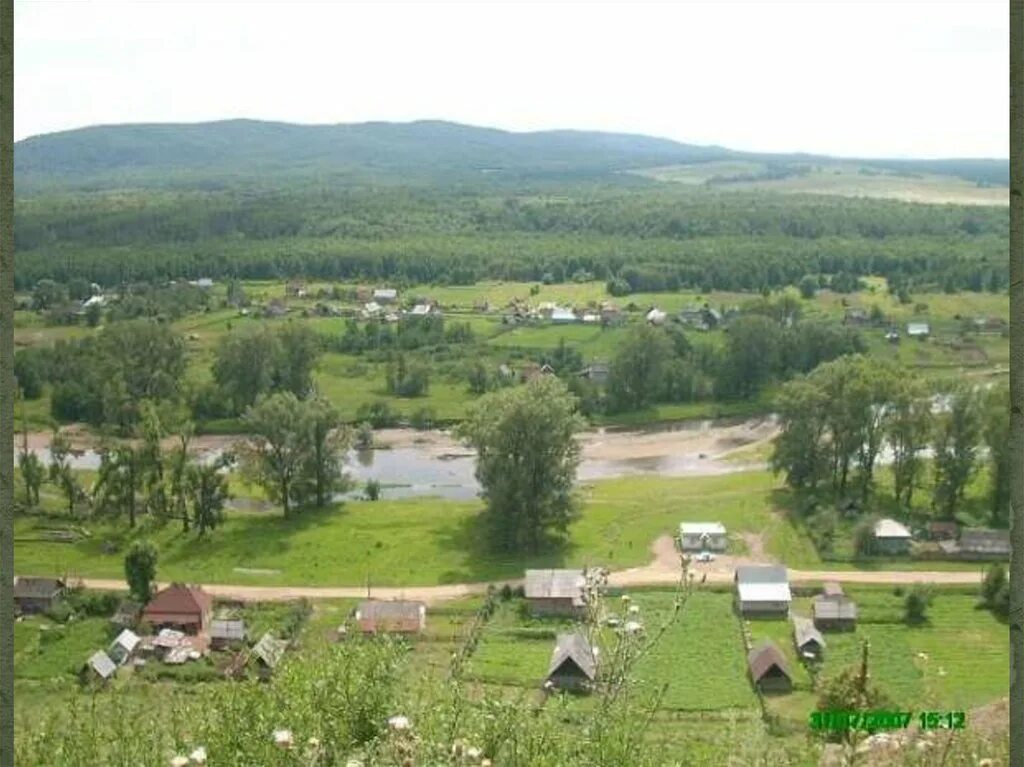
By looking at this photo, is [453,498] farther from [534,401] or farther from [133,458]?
[133,458]

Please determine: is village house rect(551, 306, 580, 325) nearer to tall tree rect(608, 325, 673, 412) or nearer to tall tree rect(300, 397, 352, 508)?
tall tree rect(608, 325, 673, 412)

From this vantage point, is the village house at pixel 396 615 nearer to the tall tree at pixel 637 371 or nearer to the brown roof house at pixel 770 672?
the brown roof house at pixel 770 672

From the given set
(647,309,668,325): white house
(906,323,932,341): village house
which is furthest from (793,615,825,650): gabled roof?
(906,323,932,341): village house

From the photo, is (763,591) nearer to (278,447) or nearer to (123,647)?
(123,647)

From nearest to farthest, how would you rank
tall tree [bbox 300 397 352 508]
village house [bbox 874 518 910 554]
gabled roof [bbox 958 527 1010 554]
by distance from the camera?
gabled roof [bbox 958 527 1010 554] < village house [bbox 874 518 910 554] < tall tree [bbox 300 397 352 508]

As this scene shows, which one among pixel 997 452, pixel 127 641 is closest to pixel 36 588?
pixel 127 641
